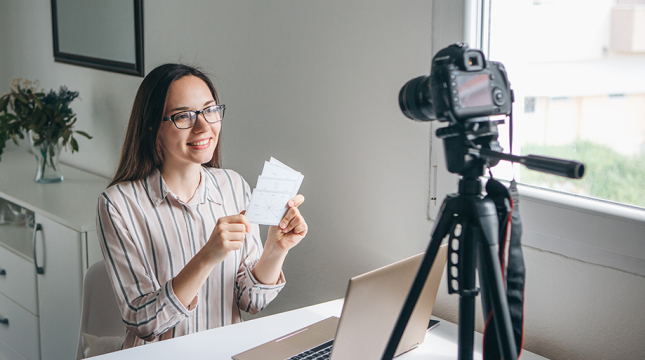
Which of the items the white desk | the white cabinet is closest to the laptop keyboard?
the white desk

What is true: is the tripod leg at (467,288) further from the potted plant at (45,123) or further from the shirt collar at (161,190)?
the potted plant at (45,123)

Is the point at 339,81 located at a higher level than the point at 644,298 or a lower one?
higher

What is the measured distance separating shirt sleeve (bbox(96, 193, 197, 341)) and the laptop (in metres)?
0.24

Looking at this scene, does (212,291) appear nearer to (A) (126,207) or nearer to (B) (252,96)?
(A) (126,207)

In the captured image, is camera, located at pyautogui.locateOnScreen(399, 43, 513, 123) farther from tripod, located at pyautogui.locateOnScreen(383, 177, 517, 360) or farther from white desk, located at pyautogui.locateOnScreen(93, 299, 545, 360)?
white desk, located at pyautogui.locateOnScreen(93, 299, 545, 360)

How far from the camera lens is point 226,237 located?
4.07ft

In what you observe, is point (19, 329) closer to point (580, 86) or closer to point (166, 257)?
point (166, 257)

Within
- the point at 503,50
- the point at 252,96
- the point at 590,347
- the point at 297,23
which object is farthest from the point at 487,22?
the point at 252,96

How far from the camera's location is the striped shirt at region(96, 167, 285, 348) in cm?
131

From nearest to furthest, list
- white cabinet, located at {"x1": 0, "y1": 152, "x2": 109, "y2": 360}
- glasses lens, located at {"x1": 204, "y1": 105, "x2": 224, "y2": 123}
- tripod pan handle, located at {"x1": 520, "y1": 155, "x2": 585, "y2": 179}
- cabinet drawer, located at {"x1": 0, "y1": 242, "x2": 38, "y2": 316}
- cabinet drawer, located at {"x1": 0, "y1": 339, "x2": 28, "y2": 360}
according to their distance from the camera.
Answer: tripod pan handle, located at {"x1": 520, "y1": 155, "x2": 585, "y2": 179}
glasses lens, located at {"x1": 204, "y1": 105, "x2": 224, "y2": 123}
white cabinet, located at {"x1": 0, "y1": 152, "x2": 109, "y2": 360}
cabinet drawer, located at {"x1": 0, "y1": 242, "x2": 38, "y2": 316}
cabinet drawer, located at {"x1": 0, "y1": 339, "x2": 28, "y2": 360}

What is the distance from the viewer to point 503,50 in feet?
4.39

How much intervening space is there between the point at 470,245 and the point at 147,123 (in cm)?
90

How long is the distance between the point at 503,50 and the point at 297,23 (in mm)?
673

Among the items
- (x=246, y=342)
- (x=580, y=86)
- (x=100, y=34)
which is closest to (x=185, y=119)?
(x=246, y=342)
